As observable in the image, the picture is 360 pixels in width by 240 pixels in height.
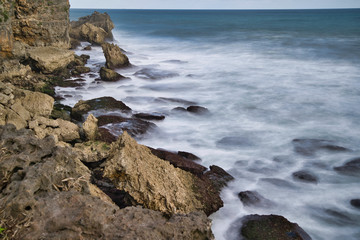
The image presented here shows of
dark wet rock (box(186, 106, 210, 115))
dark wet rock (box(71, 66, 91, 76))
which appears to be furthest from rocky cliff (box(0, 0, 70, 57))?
dark wet rock (box(186, 106, 210, 115))

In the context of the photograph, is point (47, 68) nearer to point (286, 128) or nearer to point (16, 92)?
point (16, 92)

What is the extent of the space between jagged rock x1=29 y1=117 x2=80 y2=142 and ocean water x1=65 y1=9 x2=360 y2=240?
2.11 metres

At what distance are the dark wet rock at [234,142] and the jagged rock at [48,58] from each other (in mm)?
8882

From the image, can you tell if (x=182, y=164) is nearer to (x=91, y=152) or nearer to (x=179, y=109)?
(x=91, y=152)

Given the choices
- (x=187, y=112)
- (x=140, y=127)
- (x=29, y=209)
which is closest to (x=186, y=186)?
(x=29, y=209)

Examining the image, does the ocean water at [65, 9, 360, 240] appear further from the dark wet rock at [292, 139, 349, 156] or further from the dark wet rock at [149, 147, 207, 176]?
the dark wet rock at [149, 147, 207, 176]

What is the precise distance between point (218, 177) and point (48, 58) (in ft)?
35.3

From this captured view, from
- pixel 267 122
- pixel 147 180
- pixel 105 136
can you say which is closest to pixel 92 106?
pixel 105 136

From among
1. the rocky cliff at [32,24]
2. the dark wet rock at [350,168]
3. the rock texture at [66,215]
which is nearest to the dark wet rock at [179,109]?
the dark wet rock at [350,168]

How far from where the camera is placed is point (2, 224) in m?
3.01

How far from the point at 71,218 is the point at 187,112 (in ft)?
30.3

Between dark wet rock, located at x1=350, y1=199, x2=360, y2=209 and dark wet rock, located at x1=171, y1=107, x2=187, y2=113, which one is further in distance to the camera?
dark wet rock, located at x1=171, y1=107, x2=187, y2=113

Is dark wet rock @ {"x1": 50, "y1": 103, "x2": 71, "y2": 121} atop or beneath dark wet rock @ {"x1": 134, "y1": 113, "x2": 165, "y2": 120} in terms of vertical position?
atop

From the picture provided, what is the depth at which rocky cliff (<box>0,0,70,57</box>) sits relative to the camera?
1362 cm
